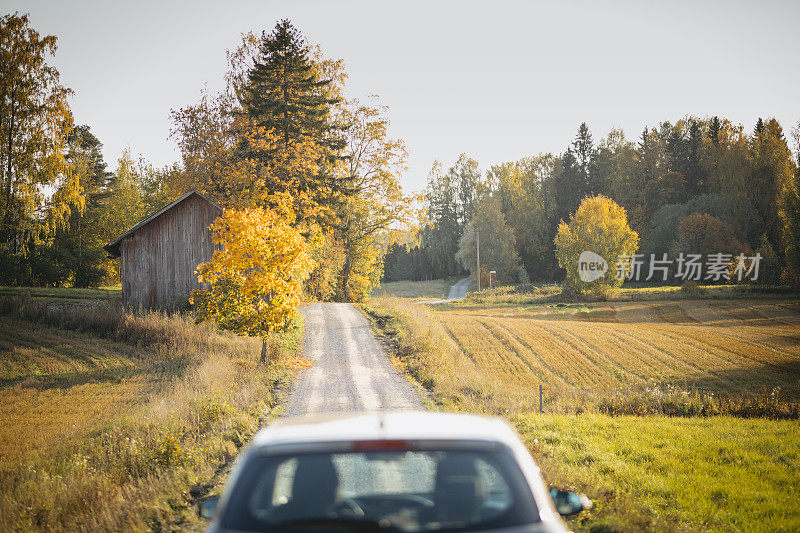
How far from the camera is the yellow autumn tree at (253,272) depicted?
16.5 metres

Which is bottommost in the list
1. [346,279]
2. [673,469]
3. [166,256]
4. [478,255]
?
[673,469]

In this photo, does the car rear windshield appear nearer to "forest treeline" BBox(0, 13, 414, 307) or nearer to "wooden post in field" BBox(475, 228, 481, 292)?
"forest treeline" BBox(0, 13, 414, 307)

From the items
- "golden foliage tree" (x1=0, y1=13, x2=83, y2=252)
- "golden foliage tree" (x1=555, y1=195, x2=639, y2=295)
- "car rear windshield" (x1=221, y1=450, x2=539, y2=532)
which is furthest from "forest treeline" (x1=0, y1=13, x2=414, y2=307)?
"golden foliage tree" (x1=555, y1=195, x2=639, y2=295)

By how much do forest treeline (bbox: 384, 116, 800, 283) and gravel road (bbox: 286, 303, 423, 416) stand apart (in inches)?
1113

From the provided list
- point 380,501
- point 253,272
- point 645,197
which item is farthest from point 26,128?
point 645,197

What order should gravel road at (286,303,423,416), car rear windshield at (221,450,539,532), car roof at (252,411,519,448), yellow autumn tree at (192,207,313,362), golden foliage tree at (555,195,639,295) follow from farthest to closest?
golden foliage tree at (555,195,639,295) < yellow autumn tree at (192,207,313,362) < gravel road at (286,303,423,416) < car roof at (252,411,519,448) < car rear windshield at (221,450,539,532)

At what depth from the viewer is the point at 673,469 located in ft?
32.8

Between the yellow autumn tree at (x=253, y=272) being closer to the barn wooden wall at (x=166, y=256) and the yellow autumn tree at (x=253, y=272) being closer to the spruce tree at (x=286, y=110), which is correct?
the barn wooden wall at (x=166, y=256)

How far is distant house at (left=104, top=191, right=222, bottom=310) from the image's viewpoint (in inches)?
1013

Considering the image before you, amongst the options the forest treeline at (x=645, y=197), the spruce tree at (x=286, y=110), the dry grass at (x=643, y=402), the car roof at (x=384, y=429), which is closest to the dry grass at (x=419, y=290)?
the forest treeline at (x=645, y=197)

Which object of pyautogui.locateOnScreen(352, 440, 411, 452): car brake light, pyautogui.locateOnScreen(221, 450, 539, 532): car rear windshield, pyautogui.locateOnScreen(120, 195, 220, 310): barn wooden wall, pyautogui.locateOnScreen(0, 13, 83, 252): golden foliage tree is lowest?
pyautogui.locateOnScreen(221, 450, 539, 532): car rear windshield

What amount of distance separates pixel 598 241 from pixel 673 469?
163 ft

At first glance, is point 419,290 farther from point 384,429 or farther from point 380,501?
point 384,429

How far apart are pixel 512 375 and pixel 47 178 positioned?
2945cm
